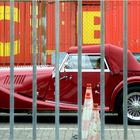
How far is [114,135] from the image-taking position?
9891mm

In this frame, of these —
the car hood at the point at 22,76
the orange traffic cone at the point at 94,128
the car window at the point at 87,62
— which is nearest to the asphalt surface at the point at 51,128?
the car hood at the point at 22,76

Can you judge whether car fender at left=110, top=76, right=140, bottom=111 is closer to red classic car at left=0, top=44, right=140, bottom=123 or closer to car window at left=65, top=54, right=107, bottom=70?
red classic car at left=0, top=44, right=140, bottom=123

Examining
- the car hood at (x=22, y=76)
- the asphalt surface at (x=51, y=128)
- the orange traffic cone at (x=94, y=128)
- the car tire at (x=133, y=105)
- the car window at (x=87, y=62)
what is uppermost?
the car window at (x=87, y=62)

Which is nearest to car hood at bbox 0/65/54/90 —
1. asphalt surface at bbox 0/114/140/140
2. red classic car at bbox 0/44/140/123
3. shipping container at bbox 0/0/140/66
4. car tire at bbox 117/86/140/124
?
red classic car at bbox 0/44/140/123

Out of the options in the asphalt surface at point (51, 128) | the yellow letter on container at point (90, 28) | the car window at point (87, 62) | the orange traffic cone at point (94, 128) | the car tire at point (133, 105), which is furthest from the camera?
the yellow letter on container at point (90, 28)

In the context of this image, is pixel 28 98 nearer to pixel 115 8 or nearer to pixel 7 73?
pixel 7 73

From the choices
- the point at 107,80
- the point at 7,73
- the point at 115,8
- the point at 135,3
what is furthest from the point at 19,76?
the point at 135,3

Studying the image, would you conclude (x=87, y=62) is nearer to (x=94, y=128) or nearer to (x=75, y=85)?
(x=75, y=85)

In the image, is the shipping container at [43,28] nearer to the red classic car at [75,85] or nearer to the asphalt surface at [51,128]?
the asphalt surface at [51,128]

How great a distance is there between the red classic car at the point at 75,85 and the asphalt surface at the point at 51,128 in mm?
335

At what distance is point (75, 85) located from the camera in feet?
37.9

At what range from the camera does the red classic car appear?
11523mm

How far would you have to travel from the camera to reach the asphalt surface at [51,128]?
9748 millimetres

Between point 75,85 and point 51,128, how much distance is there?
1161 mm
